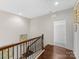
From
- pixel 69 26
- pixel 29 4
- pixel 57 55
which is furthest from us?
pixel 69 26

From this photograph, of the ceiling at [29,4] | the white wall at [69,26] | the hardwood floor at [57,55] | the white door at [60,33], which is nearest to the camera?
the hardwood floor at [57,55]

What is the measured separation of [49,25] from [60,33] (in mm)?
1164

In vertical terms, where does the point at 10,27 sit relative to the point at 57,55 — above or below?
above

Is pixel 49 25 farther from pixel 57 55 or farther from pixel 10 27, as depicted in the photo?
pixel 57 55

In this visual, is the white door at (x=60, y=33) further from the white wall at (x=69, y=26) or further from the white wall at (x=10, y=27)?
the white wall at (x=10, y=27)

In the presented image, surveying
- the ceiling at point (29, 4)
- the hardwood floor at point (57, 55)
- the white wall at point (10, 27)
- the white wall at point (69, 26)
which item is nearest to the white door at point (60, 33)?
the white wall at point (69, 26)

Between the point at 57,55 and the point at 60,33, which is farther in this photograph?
the point at 60,33

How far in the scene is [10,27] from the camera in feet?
21.8

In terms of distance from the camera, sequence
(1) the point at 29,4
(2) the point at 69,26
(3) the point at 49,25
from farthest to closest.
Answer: (3) the point at 49,25 < (2) the point at 69,26 < (1) the point at 29,4

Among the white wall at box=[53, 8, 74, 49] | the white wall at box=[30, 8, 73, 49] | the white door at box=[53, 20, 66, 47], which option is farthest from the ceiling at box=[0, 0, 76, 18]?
the white door at box=[53, 20, 66, 47]

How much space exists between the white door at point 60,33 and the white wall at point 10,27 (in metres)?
2.66

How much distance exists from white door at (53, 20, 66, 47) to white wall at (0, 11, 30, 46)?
266 centimetres

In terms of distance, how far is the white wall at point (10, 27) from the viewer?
5980mm

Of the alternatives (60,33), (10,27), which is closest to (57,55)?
(60,33)
